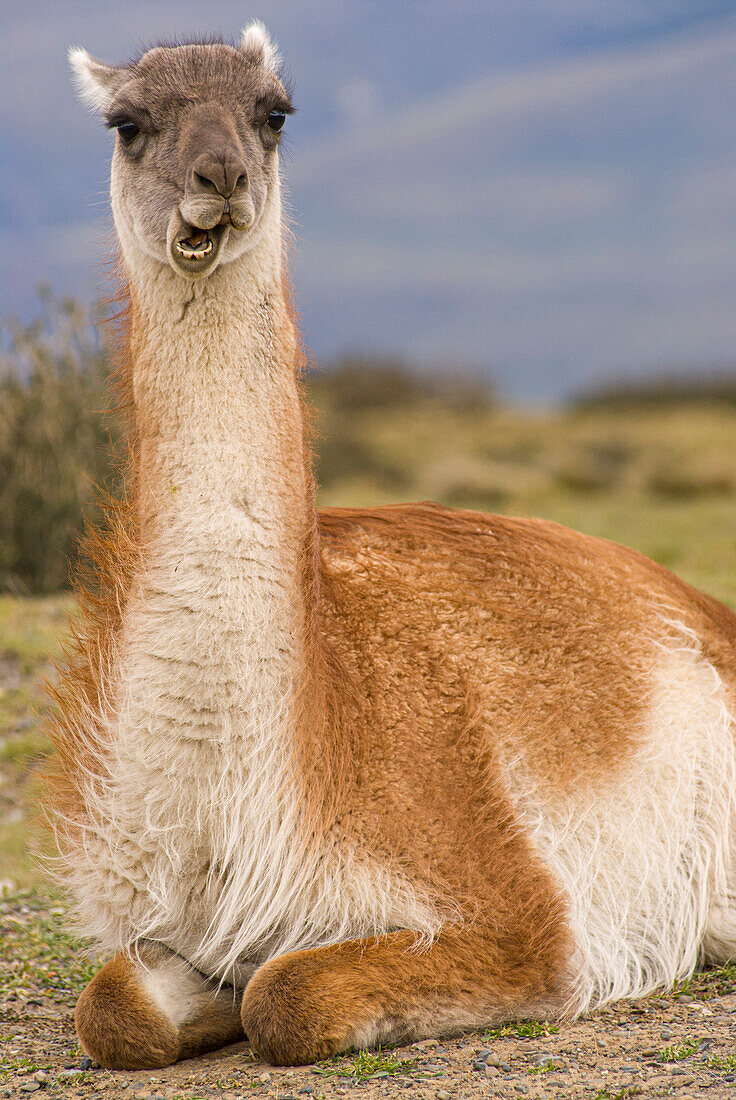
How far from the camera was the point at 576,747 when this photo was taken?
3.28m

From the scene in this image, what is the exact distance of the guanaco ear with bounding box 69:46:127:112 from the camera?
10.6 ft

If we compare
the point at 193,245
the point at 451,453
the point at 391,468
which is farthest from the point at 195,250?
the point at 451,453

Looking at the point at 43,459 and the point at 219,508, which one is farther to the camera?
the point at 43,459

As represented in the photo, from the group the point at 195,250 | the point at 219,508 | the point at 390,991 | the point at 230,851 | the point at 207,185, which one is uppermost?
the point at 207,185

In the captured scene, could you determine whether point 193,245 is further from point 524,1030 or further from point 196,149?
point 524,1030

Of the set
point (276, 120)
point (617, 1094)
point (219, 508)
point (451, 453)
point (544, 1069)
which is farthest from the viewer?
point (451, 453)

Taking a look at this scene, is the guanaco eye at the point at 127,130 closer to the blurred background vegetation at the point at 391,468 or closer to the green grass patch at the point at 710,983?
the blurred background vegetation at the point at 391,468

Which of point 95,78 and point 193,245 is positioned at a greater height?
point 95,78

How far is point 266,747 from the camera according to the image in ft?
9.22

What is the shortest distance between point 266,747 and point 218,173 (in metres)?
1.41

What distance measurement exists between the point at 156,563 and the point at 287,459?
1.43 ft

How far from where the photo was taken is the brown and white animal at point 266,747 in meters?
2.76

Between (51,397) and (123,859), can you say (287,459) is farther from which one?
(51,397)

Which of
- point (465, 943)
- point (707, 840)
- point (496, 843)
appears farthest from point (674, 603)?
point (465, 943)
